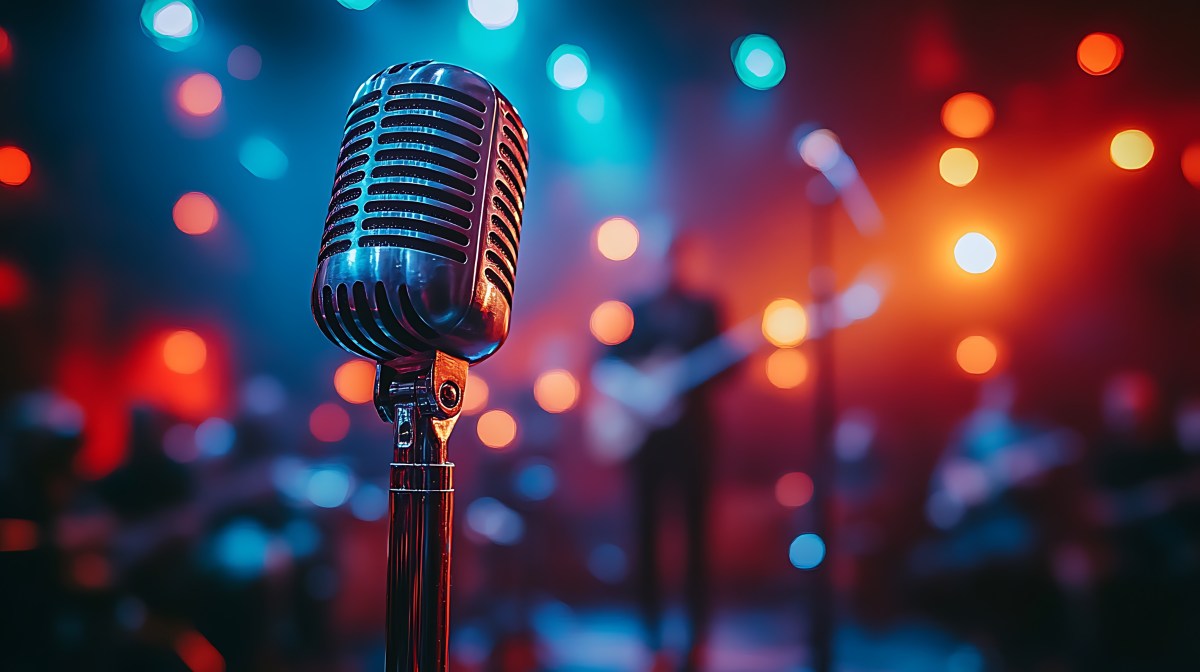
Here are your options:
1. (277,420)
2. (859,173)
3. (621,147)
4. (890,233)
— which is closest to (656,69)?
(621,147)

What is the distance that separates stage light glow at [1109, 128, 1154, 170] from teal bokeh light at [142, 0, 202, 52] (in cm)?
453

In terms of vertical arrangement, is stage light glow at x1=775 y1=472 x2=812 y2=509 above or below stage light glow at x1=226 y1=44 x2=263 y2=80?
below

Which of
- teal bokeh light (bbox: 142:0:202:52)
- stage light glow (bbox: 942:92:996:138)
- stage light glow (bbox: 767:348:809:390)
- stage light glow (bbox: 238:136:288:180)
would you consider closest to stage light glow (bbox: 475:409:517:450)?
stage light glow (bbox: 767:348:809:390)

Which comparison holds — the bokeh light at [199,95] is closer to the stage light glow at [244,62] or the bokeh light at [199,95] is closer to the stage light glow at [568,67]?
the stage light glow at [244,62]

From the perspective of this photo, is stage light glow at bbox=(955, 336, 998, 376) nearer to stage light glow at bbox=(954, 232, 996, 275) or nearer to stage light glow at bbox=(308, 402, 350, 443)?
stage light glow at bbox=(954, 232, 996, 275)

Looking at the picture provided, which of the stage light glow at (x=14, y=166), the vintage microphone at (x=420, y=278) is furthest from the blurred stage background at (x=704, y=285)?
the vintage microphone at (x=420, y=278)

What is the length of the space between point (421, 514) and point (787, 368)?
325 cm

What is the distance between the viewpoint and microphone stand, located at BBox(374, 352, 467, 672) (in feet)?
2.16

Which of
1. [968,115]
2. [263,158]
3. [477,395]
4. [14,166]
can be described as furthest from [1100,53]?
[14,166]

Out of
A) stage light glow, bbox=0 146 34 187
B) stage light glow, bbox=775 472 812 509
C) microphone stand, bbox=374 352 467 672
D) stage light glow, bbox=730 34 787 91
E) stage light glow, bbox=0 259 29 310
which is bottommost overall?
microphone stand, bbox=374 352 467 672

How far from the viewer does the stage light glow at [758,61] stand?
148 inches

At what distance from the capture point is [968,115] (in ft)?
12.0

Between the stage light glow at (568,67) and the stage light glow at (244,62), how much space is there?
1460 mm

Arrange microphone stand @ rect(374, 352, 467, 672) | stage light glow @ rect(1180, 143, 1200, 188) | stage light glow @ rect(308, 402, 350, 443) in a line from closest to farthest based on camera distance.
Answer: microphone stand @ rect(374, 352, 467, 672) → stage light glow @ rect(1180, 143, 1200, 188) → stage light glow @ rect(308, 402, 350, 443)
